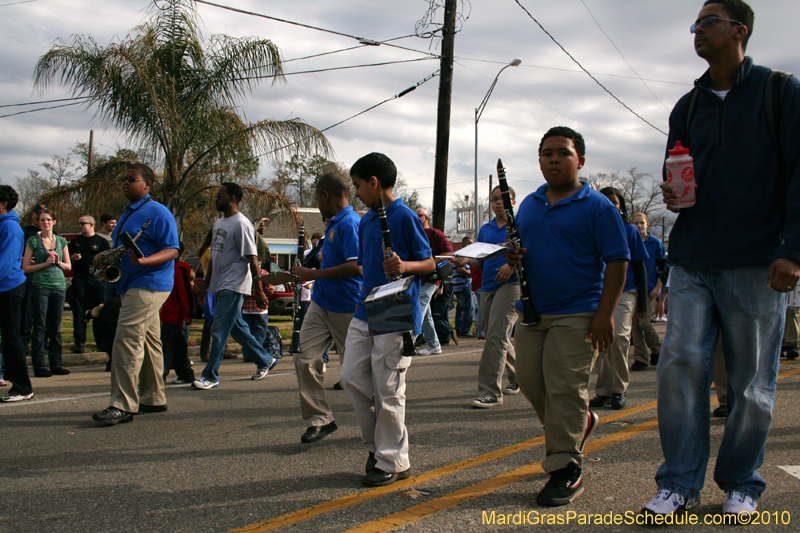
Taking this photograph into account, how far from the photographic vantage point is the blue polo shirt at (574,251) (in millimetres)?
3469

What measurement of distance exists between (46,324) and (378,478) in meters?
6.49

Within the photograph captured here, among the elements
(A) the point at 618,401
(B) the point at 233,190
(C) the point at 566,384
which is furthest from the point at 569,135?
(B) the point at 233,190

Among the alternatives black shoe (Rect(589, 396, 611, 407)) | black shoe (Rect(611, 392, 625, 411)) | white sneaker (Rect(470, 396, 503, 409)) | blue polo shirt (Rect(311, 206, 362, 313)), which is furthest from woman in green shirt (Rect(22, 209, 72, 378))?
black shoe (Rect(611, 392, 625, 411))

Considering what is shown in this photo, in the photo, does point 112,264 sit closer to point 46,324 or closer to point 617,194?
point 46,324

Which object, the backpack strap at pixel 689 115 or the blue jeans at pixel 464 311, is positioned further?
the blue jeans at pixel 464 311

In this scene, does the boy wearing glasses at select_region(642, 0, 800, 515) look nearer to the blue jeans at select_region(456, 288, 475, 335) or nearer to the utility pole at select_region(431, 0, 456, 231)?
the blue jeans at select_region(456, 288, 475, 335)

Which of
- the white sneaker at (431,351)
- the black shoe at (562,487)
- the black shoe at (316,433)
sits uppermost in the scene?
the black shoe at (562,487)

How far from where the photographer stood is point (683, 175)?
3184 mm

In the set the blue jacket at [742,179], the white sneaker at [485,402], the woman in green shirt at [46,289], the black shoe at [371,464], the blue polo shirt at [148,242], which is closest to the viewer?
the blue jacket at [742,179]

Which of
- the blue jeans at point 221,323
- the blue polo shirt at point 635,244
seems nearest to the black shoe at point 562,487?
the blue polo shirt at point 635,244

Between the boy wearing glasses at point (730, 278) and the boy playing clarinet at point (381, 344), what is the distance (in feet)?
4.51

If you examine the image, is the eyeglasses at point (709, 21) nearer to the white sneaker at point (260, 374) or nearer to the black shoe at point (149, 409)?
the black shoe at point (149, 409)

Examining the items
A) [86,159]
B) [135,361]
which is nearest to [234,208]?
[135,361]

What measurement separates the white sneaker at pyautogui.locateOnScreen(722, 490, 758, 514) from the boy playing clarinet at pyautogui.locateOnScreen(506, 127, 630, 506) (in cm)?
70
